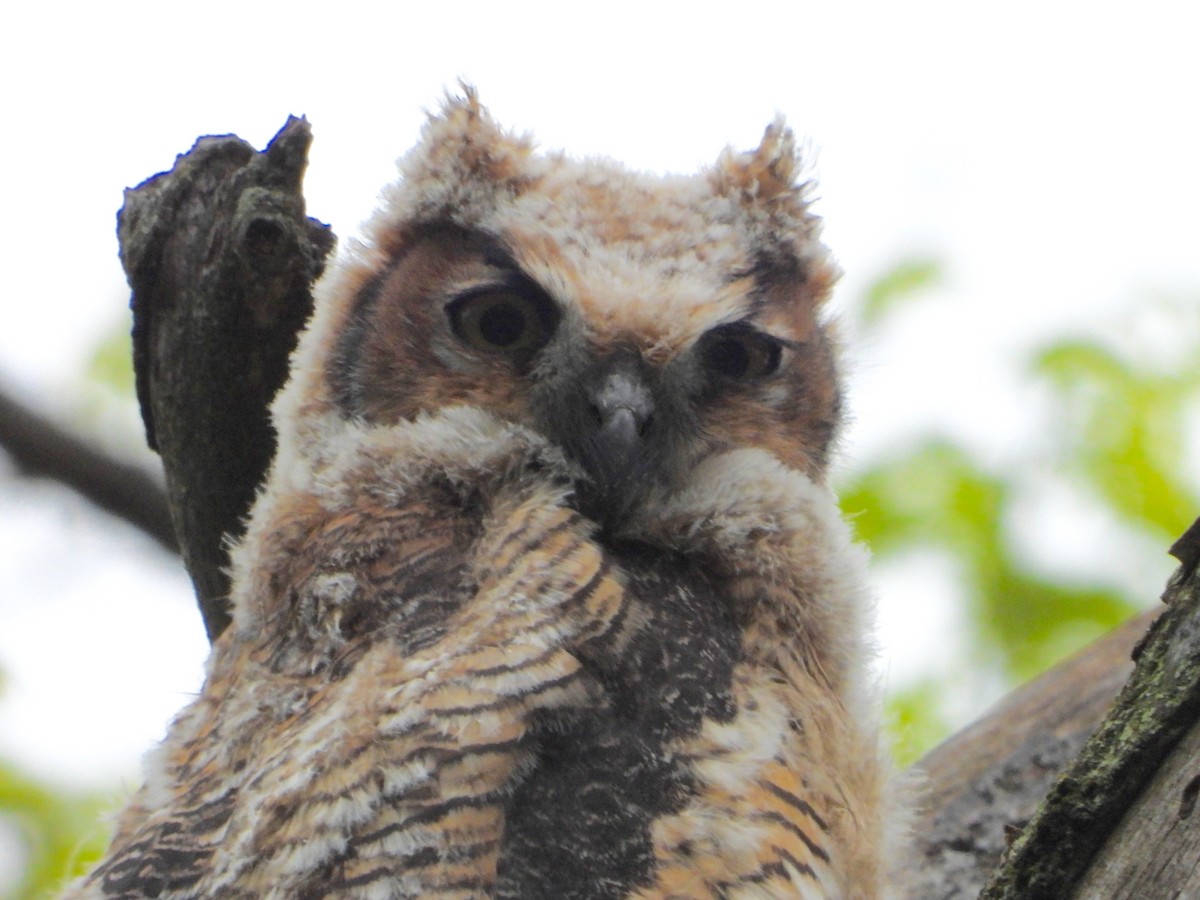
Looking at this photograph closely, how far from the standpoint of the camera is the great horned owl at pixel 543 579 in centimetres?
186

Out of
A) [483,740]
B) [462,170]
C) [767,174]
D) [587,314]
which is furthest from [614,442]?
[767,174]

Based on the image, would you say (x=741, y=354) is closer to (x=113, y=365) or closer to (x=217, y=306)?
(x=217, y=306)

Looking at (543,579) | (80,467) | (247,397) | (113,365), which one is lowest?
(543,579)

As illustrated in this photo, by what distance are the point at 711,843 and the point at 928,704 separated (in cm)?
299

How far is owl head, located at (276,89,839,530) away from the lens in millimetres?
2383

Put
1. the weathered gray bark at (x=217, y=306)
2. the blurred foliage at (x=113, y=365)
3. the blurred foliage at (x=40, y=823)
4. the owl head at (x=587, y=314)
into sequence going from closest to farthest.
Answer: the owl head at (x=587, y=314) < the weathered gray bark at (x=217, y=306) < the blurred foliage at (x=40, y=823) < the blurred foliage at (x=113, y=365)

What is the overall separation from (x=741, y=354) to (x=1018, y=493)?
2669 millimetres

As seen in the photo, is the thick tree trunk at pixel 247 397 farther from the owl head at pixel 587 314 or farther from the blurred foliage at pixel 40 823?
the blurred foliage at pixel 40 823

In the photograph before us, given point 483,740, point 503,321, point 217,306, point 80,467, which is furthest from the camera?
point 80,467

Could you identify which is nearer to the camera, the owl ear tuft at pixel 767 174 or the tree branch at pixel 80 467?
the owl ear tuft at pixel 767 174

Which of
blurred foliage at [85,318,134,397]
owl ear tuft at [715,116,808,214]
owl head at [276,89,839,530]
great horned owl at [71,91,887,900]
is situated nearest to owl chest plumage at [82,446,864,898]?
great horned owl at [71,91,887,900]

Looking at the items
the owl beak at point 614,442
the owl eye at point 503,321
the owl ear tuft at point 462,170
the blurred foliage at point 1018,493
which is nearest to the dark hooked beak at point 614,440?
the owl beak at point 614,442

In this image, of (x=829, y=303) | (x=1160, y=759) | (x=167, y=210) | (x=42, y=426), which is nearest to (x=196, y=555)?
(x=42, y=426)

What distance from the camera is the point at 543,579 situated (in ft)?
6.66
